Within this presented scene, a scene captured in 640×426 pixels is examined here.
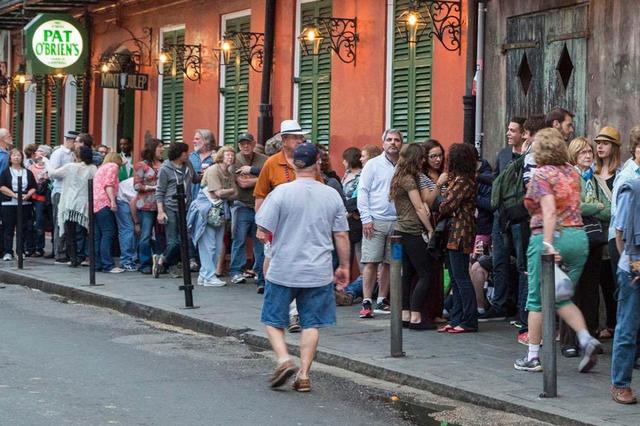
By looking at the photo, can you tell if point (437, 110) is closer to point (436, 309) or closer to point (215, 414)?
point (436, 309)

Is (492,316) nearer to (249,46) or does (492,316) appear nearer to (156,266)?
(156,266)

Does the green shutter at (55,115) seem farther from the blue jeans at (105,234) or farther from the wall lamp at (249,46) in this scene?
the blue jeans at (105,234)

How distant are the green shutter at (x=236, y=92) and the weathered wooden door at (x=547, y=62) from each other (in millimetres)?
6575

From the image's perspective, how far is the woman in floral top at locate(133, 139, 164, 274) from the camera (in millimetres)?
18016

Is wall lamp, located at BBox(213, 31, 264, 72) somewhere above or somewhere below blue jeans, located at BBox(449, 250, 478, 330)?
above

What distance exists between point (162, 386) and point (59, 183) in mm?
10843

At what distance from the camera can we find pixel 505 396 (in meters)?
9.36

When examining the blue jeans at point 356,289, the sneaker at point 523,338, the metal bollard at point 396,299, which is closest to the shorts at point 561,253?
the metal bollard at point 396,299

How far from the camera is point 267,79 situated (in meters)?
19.6

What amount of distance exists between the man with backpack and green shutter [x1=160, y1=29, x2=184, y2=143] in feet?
33.5

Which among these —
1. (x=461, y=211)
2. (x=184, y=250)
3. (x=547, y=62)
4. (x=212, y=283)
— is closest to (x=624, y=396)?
(x=461, y=211)

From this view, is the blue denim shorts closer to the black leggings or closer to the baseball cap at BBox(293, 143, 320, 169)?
the baseball cap at BBox(293, 143, 320, 169)

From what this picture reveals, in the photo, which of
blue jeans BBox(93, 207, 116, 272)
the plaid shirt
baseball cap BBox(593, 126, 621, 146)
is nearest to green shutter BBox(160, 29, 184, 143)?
blue jeans BBox(93, 207, 116, 272)

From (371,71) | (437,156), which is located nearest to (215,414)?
(437,156)
